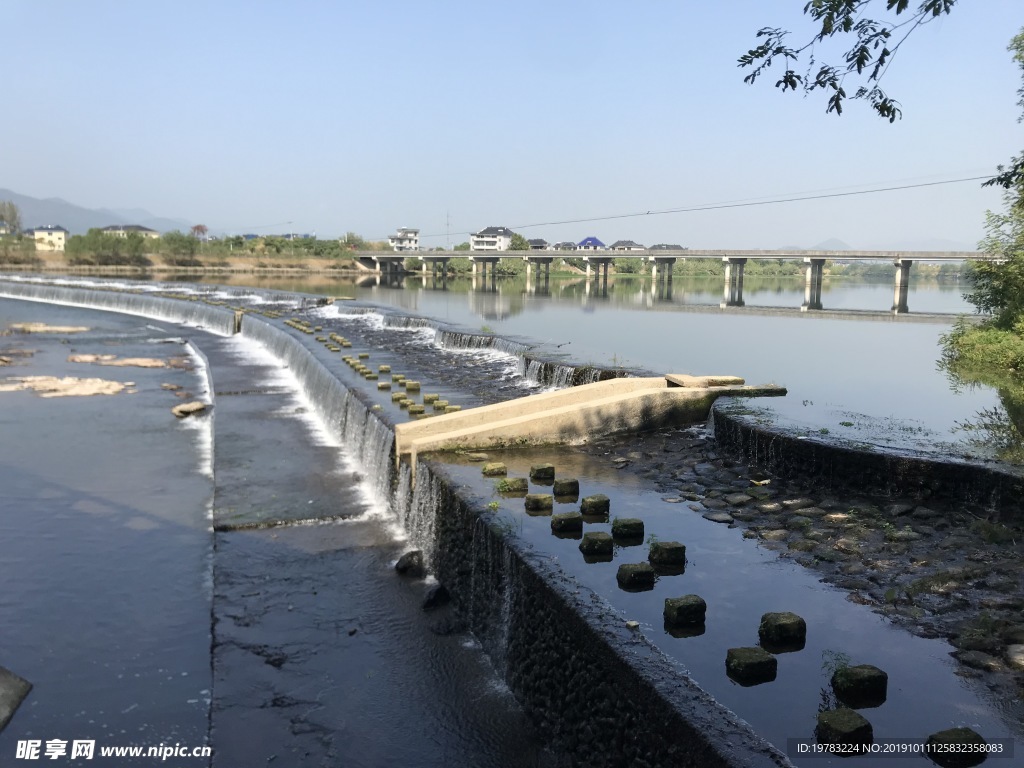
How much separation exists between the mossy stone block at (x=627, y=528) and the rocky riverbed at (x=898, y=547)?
3.34 ft

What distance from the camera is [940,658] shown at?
203 inches

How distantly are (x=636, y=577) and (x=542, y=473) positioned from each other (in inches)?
121

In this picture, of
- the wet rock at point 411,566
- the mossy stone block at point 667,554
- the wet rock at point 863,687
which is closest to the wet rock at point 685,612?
the mossy stone block at point 667,554

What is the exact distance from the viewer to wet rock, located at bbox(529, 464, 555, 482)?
9.20 m

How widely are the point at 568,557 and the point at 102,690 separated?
3.92m

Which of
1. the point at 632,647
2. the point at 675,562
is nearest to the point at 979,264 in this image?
the point at 675,562

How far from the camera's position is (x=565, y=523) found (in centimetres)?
748

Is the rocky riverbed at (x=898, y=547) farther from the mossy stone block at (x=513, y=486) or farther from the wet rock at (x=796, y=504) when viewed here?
the mossy stone block at (x=513, y=486)

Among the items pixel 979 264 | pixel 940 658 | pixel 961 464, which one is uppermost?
pixel 979 264

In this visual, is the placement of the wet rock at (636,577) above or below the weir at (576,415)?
below

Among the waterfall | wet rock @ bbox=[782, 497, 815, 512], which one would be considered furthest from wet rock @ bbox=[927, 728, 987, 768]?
the waterfall

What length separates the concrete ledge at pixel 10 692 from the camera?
5.80 meters

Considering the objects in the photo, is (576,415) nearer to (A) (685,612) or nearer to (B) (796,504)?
(B) (796,504)

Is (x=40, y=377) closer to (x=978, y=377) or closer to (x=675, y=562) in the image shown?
(x=675, y=562)
